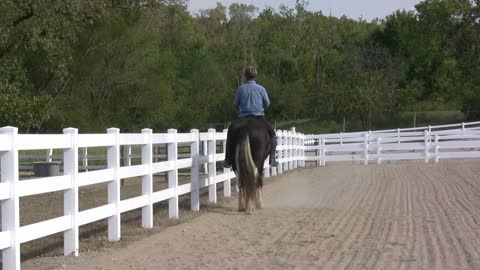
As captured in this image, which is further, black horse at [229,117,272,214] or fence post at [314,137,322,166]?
fence post at [314,137,322,166]

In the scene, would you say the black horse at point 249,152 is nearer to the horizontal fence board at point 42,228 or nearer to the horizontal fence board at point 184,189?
the horizontal fence board at point 184,189

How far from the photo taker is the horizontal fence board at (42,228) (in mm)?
6465

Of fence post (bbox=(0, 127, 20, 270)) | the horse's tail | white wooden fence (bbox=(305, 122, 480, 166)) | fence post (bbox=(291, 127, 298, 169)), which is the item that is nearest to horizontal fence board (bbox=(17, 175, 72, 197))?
fence post (bbox=(0, 127, 20, 270))

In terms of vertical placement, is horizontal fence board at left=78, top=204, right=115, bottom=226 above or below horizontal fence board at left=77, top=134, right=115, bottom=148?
below

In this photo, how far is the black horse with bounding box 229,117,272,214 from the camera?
11125 millimetres

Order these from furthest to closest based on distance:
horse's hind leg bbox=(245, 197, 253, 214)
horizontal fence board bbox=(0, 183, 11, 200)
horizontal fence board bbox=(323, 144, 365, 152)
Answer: horizontal fence board bbox=(323, 144, 365, 152) → horse's hind leg bbox=(245, 197, 253, 214) → horizontal fence board bbox=(0, 183, 11, 200)

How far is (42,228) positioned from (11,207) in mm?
625

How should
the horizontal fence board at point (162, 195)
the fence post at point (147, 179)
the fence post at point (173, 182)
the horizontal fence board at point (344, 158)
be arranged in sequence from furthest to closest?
the horizontal fence board at point (344, 158) → the fence post at point (173, 182) → the horizontal fence board at point (162, 195) → the fence post at point (147, 179)

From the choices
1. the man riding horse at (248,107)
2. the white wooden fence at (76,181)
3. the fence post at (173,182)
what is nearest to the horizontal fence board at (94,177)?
the white wooden fence at (76,181)

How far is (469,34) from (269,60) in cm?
2153

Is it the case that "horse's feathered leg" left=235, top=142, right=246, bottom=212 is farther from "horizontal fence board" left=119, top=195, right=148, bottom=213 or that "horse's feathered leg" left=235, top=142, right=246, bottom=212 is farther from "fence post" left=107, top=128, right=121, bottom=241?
"fence post" left=107, top=128, right=121, bottom=241

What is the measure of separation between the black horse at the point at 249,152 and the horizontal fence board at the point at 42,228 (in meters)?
4.24

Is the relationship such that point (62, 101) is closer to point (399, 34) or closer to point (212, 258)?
point (212, 258)

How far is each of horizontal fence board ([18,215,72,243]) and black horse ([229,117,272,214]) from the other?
4.24m
